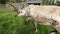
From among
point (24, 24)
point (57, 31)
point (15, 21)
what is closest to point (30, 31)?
point (24, 24)

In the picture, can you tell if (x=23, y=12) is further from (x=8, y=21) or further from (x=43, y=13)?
(x=43, y=13)

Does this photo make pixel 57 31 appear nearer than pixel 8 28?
Yes

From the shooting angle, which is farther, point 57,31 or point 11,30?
point 11,30

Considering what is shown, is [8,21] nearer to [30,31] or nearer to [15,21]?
[15,21]

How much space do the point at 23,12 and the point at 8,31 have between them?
0.74 ft

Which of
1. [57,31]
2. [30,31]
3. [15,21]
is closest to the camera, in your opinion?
[57,31]

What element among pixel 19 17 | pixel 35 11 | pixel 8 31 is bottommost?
pixel 8 31

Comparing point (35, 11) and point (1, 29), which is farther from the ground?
point (35, 11)

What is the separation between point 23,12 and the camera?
1.52 meters

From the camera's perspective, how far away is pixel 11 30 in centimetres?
153

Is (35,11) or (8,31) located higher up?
(35,11)

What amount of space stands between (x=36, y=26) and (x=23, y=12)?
7.6 inches

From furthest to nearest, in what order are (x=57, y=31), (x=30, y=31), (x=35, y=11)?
1. (x=30, y=31)
2. (x=35, y=11)
3. (x=57, y=31)

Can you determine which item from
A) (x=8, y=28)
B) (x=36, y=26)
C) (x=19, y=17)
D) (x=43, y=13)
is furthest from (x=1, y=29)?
(x=43, y=13)
